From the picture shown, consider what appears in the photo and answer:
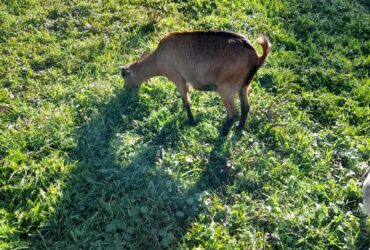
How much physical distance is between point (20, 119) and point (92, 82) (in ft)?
3.60

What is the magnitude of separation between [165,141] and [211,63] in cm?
105

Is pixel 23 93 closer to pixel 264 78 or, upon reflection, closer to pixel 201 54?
pixel 201 54

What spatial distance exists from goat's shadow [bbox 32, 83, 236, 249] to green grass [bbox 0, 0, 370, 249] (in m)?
0.01

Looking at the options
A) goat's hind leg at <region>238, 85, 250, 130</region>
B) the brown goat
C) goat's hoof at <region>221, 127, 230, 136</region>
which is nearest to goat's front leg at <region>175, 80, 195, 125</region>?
the brown goat

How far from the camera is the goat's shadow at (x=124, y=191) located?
3.47m

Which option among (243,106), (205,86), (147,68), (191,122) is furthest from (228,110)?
(147,68)

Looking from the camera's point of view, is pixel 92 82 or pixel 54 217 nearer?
pixel 54 217

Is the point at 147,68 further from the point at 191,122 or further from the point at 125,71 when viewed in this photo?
the point at 191,122

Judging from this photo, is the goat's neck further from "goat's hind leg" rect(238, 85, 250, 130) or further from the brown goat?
"goat's hind leg" rect(238, 85, 250, 130)

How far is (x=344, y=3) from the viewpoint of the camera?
23.8 feet

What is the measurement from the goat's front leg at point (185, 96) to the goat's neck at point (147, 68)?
1.28 feet

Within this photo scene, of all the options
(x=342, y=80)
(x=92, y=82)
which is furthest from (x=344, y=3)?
(x=92, y=82)

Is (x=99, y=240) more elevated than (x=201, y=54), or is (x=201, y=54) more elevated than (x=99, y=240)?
(x=201, y=54)

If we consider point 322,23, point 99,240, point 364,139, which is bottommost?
point 99,240
